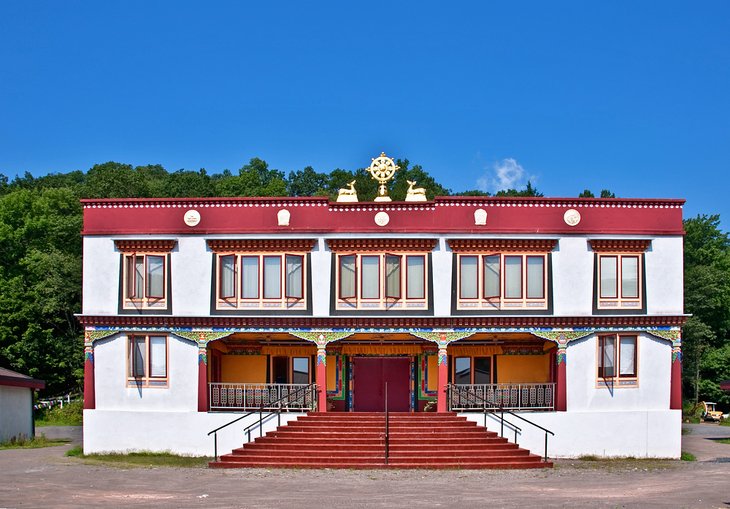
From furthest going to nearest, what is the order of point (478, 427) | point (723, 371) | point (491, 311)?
point (723, 371), point (491, 311), point (478, 427)

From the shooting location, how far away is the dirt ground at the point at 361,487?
76.7 ft

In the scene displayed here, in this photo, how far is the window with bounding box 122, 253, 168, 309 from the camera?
1441 inches

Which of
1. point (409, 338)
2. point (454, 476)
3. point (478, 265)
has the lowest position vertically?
point (454, 476)

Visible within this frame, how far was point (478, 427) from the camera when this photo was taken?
34094 millimetres

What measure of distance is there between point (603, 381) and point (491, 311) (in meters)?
4.59

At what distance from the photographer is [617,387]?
119ft

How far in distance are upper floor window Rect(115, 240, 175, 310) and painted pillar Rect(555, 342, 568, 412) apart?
13.9 metres

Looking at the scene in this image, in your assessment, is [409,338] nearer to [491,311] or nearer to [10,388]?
[491,311]

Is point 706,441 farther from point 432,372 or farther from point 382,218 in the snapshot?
point 382,218

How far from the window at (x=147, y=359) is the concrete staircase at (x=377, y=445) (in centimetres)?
519

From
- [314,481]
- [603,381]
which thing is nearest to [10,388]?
[314,481]

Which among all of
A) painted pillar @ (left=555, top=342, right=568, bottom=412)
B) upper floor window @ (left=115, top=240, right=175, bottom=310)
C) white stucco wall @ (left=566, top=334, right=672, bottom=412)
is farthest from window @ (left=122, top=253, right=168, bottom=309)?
white stucco wall @ (left=566, top=334, right=672, bottom=412)

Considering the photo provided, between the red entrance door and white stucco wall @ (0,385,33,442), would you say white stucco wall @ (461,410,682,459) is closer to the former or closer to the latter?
the red entrance door

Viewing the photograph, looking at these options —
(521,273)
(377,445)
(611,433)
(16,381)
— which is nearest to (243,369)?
(377,445)
